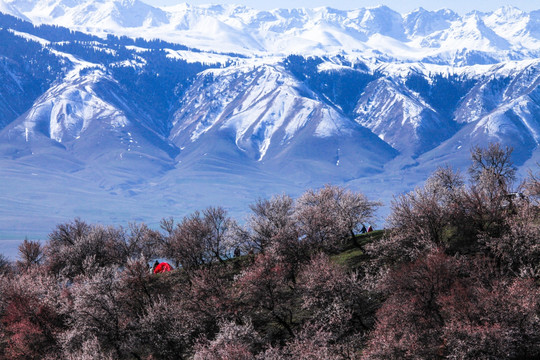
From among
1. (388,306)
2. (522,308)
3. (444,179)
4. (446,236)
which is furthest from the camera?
(444,179)

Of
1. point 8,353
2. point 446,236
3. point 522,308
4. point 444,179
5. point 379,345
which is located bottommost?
point 8,353

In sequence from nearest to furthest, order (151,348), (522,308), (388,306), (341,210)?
1. (522,308)
2. (388,306)
3. (151,348)
4. (341,210)

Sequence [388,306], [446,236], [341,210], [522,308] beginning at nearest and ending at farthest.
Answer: [522,308], [388,306], [446,236], [341,210]

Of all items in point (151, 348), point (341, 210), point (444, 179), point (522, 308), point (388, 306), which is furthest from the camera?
point (444, 179)

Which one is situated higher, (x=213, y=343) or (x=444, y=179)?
(x=444, y=179)

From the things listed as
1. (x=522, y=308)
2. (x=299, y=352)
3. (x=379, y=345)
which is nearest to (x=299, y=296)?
(x=299, y=352)

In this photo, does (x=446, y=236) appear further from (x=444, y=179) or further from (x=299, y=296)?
(x=444, y=179)

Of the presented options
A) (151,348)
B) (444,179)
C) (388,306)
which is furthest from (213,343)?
(444,179)

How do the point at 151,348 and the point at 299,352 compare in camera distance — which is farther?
the point at 151,348

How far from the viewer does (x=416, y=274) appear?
70500 mm

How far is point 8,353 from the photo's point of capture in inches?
3467

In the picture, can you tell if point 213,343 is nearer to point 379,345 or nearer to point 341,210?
point 379,345

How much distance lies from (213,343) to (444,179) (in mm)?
70429

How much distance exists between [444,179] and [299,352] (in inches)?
2634
